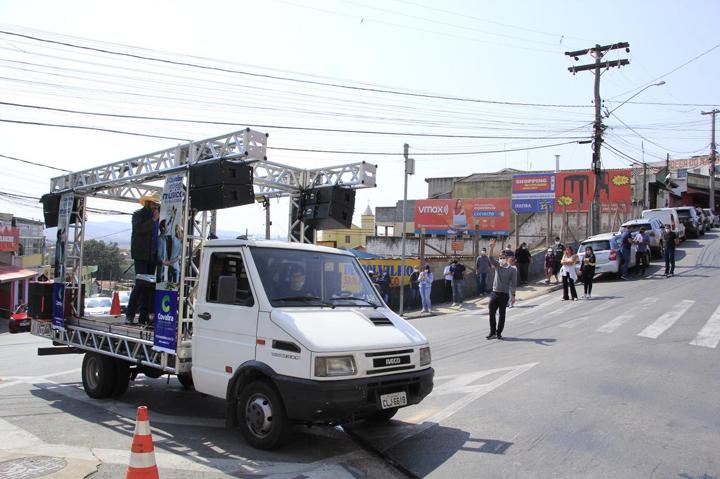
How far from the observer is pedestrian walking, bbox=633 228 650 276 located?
2317cm

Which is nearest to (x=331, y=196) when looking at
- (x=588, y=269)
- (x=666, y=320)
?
(x=666, y=320)

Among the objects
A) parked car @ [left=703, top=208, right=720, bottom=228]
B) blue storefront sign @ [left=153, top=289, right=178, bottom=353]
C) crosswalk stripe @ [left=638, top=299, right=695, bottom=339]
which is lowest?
crosswalk stripe @ [left=638, top=299, right=695, bottom=339]

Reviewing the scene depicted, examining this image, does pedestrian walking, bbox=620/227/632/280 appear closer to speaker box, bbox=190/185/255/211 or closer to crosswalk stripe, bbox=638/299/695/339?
crosswalk stripe, bbox=638/299/695/339

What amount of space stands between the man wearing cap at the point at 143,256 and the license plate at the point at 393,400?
430 cm

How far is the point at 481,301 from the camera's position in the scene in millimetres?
21219

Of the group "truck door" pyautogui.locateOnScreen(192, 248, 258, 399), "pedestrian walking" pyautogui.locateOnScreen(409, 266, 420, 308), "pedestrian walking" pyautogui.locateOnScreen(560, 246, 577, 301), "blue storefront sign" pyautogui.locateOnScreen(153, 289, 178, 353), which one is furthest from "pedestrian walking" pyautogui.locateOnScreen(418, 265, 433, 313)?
"truck door" pyautogui.locateOnScreen(192, 248, 258, 399)

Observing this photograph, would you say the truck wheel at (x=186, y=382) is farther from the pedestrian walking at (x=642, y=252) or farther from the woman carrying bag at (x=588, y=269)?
the pedestrian walking at (x=642, y=252)

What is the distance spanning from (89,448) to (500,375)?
568 cm

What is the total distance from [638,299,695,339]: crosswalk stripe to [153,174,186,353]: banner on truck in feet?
29.6

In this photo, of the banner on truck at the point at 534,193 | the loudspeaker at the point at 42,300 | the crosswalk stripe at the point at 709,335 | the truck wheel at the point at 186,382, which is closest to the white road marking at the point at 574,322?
the crosswalk stripe at the point at 709,335

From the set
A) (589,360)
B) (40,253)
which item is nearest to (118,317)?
(589,360)

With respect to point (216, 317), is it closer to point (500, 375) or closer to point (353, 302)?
point (353, 302)

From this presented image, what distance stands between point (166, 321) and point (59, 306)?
139 inches

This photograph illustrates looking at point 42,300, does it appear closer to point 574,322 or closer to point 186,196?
point 186,196
